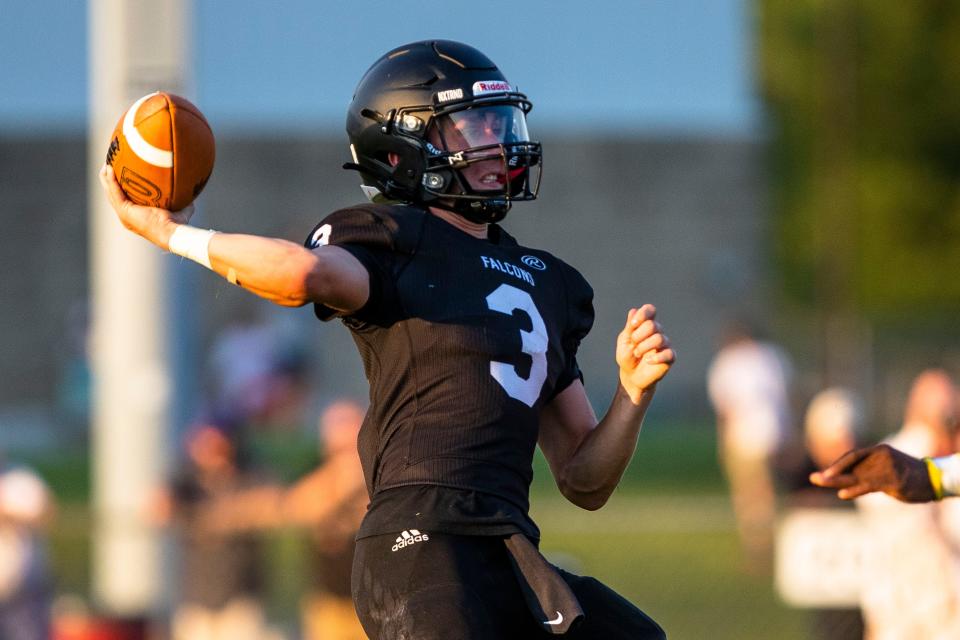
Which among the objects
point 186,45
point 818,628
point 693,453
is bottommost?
point 693,453

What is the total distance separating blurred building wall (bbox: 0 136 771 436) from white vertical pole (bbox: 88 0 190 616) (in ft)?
52.9

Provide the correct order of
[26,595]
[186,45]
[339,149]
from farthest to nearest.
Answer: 1. [339,149]
2. [186,45]
3. [26,595]

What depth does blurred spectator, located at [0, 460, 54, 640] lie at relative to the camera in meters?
9.10

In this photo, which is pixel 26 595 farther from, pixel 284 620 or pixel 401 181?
pixel 401 181

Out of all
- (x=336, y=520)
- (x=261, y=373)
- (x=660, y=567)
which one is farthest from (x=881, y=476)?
(x=261, y=373)

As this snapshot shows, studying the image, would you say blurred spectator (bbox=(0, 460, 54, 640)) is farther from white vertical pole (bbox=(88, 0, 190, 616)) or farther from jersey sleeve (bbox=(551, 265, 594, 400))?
jersey sleeve (bbox=(551, 265, 594, 400))

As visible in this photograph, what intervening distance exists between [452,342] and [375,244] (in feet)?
0.94

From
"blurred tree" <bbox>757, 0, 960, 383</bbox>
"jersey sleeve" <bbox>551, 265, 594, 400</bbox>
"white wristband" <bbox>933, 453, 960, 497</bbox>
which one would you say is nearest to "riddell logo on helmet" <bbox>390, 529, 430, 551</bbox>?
"jersey sleeve" <bbox>551, 265, 594, 400</bbox>

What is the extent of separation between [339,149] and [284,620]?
2096 centimetres

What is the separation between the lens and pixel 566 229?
Answer: 3148cm

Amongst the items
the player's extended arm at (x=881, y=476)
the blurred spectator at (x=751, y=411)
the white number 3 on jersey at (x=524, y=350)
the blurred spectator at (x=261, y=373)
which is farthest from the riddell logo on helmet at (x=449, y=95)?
the blurred spectator at (x=751, y=411)

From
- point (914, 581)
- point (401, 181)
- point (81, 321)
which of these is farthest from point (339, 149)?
point (401, 181)

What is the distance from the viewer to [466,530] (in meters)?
3.82

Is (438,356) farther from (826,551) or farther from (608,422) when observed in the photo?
(826,551)
